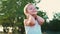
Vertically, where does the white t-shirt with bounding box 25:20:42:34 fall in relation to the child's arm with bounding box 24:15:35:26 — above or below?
below

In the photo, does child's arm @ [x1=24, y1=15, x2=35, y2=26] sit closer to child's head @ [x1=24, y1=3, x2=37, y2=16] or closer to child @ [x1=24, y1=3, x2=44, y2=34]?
child @ [x1=24, y1=3, x2=44, y2=34]

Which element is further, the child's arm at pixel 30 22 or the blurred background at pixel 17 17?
the blurred background at pixel 17 17

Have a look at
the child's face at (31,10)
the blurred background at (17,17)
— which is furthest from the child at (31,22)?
the blurred background at (17,17)

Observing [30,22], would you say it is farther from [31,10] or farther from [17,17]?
[17,17]

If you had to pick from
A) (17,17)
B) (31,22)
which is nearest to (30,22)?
(31,22)

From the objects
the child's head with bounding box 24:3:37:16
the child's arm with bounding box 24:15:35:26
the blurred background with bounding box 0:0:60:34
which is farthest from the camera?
the blurred background with bounding box 0:0:60:34

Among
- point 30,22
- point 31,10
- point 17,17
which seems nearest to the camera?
point 30,22

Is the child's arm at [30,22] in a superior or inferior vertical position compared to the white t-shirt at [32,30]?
superior

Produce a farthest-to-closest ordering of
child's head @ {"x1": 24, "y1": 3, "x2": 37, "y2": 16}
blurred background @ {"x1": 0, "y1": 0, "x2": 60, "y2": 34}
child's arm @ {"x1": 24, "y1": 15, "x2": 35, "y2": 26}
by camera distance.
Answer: blurred background @ {"x1": 0, "y1": 0, "x2": 60, "y2": 34}
child's head @ {"x1": 24, "y1": 3, "x2": 37, "y2": 16}
child's arm @ {"x1": 24, "y1": 15, "x2": 35, "y2": 26}

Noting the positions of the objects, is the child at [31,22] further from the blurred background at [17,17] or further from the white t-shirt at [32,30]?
the blurred background at [17,17]

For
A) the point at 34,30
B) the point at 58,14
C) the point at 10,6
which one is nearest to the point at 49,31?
the point at 58,14

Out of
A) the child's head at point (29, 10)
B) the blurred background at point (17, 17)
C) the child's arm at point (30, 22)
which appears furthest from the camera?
the blurred background at point (17, 17)

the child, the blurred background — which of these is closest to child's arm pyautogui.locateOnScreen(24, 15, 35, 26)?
the child

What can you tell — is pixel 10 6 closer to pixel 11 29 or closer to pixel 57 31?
pixel 11 29
